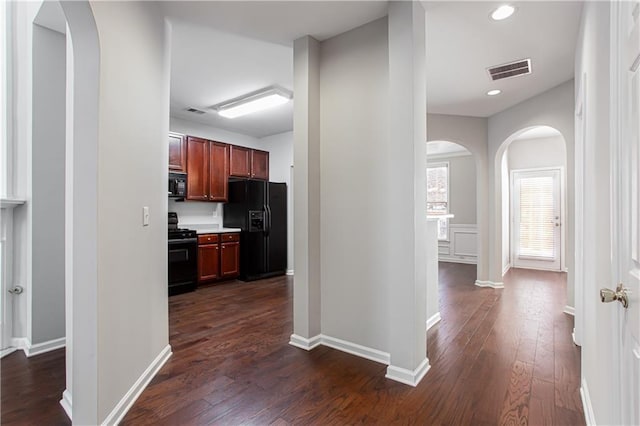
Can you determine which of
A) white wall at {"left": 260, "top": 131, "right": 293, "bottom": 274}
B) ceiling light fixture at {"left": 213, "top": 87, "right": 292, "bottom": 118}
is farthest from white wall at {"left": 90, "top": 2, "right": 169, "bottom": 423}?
white wall at {"left": 260, "top": 131, "right": 293, "bottom": 274}

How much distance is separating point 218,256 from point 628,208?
16.0 ft

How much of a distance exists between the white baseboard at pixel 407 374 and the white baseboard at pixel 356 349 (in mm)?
140

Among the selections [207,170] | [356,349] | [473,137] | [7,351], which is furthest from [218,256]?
[473,137]

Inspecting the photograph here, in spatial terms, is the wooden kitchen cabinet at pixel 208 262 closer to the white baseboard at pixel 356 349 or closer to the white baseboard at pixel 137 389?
the white baseboard at pixel 137 389

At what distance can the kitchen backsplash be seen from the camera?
5125 mm

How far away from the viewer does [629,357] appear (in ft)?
3.22

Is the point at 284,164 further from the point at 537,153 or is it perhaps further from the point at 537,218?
the point at 537,218

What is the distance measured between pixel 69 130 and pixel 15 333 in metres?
2.00

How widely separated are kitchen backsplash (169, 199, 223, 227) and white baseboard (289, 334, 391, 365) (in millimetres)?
3334

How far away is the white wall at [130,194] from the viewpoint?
1613 mm

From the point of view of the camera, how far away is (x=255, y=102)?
4109mm

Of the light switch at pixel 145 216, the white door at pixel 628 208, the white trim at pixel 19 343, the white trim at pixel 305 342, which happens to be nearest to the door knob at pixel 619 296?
the white door at pixel 628 208

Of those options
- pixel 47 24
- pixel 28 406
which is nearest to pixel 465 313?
pixel 28 406

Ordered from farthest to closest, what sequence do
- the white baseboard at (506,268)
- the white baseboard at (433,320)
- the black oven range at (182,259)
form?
the white baseboard at (506,268), the black oven range at (182,259), the white baseboard at (433,320)
